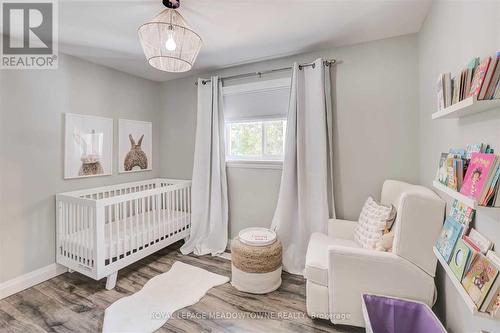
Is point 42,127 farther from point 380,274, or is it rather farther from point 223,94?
point 380,274

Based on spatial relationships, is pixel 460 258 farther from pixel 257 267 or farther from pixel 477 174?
pixel 257 267

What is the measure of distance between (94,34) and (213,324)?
2769mm

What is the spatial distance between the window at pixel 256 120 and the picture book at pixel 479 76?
188cm

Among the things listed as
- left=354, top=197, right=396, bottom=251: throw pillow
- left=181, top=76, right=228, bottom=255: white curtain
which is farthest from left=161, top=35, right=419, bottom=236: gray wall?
left=181, top=76, right=228, bottom=255: white curtain

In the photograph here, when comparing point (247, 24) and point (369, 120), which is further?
point (369, 120)

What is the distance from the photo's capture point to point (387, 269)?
61.5 inches

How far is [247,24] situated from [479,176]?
6.45ft

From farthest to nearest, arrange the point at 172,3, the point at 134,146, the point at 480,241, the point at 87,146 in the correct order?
1. the point at 134,146
2. the point at 87,146
3. the point at 172,3
4. the point at 480,241

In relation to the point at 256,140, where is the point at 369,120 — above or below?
above

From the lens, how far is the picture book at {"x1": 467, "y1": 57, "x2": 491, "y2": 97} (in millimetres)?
876

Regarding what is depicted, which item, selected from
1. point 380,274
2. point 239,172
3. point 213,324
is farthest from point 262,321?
point 239,172

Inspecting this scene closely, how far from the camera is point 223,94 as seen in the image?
3059mm

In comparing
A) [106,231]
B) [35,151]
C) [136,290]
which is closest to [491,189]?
[136,290]

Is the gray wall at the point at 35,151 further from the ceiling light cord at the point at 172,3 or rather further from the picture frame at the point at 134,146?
the ceiling light cord at the point at 172,3
